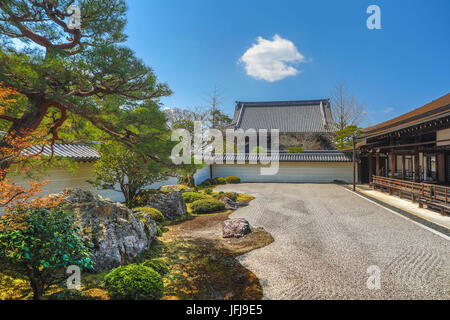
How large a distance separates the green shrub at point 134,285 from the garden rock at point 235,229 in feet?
10.1

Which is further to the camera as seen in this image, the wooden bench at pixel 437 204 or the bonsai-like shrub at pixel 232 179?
the bonsai-like shrub at pixel 232 179

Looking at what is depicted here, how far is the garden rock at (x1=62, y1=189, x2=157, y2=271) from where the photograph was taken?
13.2ft

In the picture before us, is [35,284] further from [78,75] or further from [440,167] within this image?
[440,167]

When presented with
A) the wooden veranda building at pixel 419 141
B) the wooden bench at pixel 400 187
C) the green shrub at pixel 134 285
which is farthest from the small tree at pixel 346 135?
the green shrub at pixel 134 285

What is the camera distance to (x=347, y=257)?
4.80 m

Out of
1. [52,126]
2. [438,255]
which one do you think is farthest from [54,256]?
[438,255]

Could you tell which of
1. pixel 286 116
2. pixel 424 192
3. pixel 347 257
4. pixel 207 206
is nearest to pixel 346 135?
pixel 286 116

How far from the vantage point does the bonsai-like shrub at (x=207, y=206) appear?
9.27 meters

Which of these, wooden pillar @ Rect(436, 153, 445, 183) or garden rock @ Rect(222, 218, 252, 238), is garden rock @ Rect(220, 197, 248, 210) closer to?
garden rock @ Rect(222, 218, 252, 238)

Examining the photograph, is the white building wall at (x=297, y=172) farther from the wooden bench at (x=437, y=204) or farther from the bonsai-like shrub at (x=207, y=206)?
the bonsai-like shrub at (x=207, y=206)

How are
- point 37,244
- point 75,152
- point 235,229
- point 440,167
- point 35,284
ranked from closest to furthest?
1. point 37,244
2. point 35,284
3. point 235,229
4. point 75,152
5. point 440,167

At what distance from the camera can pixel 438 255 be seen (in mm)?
4754

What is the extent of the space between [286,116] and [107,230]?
2493cm

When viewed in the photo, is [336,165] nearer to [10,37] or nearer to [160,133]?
[160,133]
